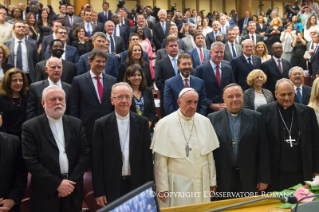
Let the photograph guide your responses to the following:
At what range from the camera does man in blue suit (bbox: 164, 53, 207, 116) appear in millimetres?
4766

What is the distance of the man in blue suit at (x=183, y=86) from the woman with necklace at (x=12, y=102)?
166cm

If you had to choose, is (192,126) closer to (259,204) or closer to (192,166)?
(192,166)

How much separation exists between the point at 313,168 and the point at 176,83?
1866mm

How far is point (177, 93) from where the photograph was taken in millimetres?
4770

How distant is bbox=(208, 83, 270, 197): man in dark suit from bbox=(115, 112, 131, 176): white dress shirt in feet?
2.73

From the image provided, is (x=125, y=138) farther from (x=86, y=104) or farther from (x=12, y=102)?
(x=12, y=102)

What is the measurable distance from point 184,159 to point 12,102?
199 cm

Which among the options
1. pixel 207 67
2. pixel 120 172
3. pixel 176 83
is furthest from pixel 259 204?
pixel 207 67

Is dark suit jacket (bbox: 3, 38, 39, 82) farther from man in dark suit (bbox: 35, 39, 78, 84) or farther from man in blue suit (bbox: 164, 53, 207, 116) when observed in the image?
man in blue suit (bbox: 164, 53, 207, 116)

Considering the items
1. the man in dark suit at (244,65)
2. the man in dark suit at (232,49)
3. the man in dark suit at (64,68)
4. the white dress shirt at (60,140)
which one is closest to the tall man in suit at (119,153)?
the white dress shirt at (60,140)

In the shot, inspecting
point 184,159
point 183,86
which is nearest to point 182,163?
point 184,159

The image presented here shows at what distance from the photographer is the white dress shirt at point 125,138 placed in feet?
11.1

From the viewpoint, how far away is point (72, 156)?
10.5 feet

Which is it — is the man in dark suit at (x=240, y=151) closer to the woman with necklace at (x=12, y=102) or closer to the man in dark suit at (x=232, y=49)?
the woman with necklace at (x=12, y=102)
